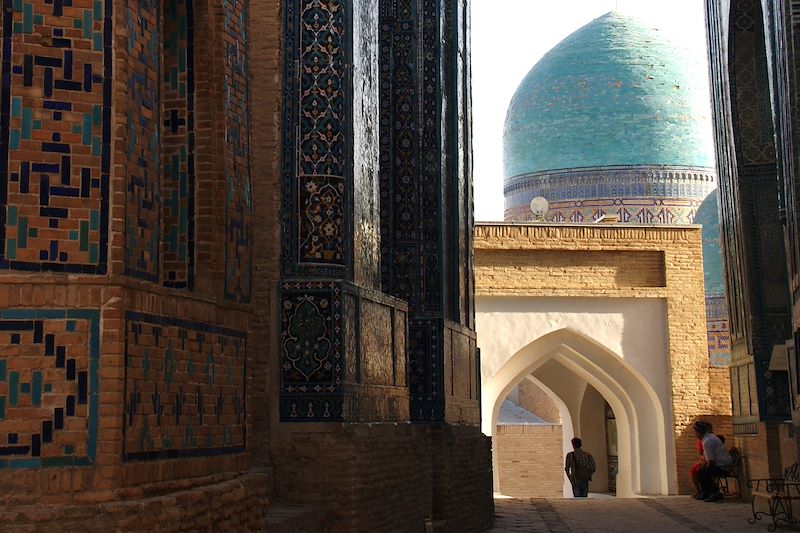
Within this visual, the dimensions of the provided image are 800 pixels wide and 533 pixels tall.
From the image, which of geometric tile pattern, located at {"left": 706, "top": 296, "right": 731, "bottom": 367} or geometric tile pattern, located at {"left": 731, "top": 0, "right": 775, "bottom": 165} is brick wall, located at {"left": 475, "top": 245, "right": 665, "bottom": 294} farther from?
geometric tile pattern, located at {"left": 706, "top": 296, "right": 731, "bottom": 367}

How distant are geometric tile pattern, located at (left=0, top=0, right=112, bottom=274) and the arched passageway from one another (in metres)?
13.7

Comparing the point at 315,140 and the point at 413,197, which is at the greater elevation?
the point at 413,197

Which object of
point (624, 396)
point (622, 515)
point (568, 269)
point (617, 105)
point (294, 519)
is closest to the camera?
point (294, 519)

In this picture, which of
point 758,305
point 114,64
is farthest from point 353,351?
point 758,305

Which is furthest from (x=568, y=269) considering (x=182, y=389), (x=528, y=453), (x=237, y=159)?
(x=182, y=389)

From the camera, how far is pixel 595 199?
92.6 ft

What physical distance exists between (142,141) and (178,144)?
729 millimetres

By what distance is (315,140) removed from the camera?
738cm

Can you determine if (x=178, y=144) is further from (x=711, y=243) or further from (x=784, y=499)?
(x=711, y=243)

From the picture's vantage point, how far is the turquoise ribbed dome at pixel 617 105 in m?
28.4

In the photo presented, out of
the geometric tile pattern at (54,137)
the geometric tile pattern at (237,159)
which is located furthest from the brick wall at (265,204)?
the geometric tile pattern at (54,137)

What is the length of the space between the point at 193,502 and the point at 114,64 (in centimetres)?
162

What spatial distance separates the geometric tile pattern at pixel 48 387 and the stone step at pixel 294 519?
1.78 metres

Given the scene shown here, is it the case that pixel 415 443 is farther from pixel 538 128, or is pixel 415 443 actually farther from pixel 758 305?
pixel 538 128
